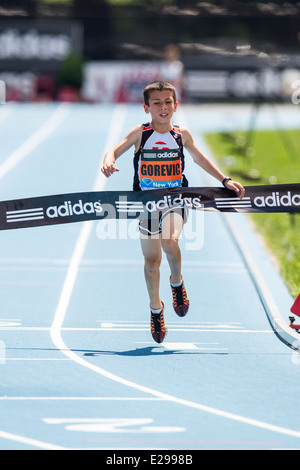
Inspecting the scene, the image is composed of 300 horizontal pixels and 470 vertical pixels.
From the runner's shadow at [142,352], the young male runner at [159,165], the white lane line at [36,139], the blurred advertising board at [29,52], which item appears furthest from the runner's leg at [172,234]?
the blurred advertising board at [29,52]

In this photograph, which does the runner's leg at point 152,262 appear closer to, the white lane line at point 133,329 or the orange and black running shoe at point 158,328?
the orange and black running shoe at point 158,328

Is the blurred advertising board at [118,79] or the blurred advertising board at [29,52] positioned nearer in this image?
the blurred advertising board at [118,79]

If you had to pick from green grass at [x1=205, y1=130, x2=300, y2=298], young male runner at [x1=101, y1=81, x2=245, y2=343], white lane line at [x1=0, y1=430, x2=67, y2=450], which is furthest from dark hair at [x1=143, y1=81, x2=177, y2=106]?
green grass at [x1=205, y1=130, x2=300, y2=298]

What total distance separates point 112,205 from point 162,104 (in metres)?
1.15

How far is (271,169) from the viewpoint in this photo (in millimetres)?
24312

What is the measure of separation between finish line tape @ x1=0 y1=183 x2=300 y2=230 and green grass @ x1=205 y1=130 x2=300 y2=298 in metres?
2.65

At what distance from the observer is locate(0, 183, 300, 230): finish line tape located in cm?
877

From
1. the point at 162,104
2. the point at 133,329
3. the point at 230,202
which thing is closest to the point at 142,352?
the point at 133,329

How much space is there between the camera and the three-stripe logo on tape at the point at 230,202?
347 inches

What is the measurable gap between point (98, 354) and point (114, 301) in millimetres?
2429

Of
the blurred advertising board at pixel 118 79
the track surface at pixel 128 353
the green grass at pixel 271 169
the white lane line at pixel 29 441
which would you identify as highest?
the blurred advertising board at pixel 118 79

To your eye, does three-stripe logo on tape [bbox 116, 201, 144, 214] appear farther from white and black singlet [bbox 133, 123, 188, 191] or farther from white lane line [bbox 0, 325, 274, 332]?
white lane line [bbox 0, 325, 274, 332]

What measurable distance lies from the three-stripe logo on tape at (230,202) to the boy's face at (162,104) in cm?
104

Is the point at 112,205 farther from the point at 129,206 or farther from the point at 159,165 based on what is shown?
the point at 159,165
